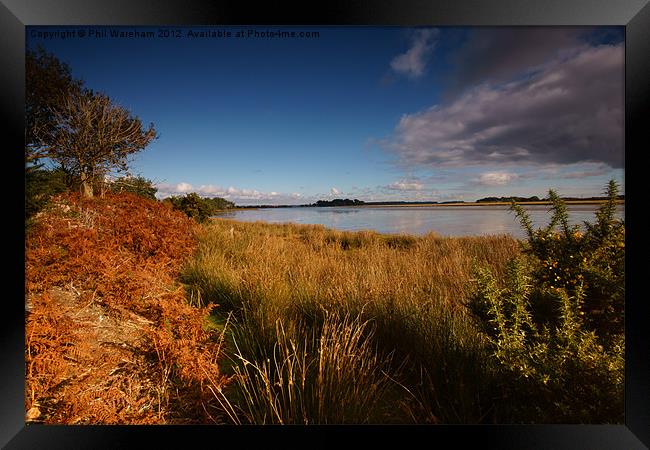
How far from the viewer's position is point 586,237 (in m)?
1.68

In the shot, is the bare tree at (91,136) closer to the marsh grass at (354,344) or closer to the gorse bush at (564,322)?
the marsh grass at (354,344)

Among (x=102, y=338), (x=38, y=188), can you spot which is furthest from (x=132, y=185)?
(x=102, y=338)

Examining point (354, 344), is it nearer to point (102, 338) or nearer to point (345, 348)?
point (345, 348)

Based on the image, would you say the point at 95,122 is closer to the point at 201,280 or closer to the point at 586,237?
the point at 201,280

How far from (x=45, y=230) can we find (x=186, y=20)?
7.18ft

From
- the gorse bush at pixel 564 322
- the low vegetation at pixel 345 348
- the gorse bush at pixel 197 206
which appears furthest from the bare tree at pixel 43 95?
the gorse bush at pixel 564 322

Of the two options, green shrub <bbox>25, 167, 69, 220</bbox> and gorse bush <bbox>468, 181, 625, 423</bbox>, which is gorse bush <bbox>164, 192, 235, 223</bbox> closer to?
green shrub <bbox>25, 167, 69, 220</bbox>

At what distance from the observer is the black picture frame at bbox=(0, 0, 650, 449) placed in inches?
52.9

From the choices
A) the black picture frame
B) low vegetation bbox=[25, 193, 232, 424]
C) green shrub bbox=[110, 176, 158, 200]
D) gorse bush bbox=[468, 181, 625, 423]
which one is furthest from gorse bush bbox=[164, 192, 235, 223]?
gorse bush bbox=[468, 181, 625, 423]

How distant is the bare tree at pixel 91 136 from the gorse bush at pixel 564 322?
3361 mm

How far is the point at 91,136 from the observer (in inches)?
109

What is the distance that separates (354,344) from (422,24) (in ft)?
6.75

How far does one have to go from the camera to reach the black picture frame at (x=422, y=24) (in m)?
1.34

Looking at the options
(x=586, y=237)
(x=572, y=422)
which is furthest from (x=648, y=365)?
(x=586, y=237)
